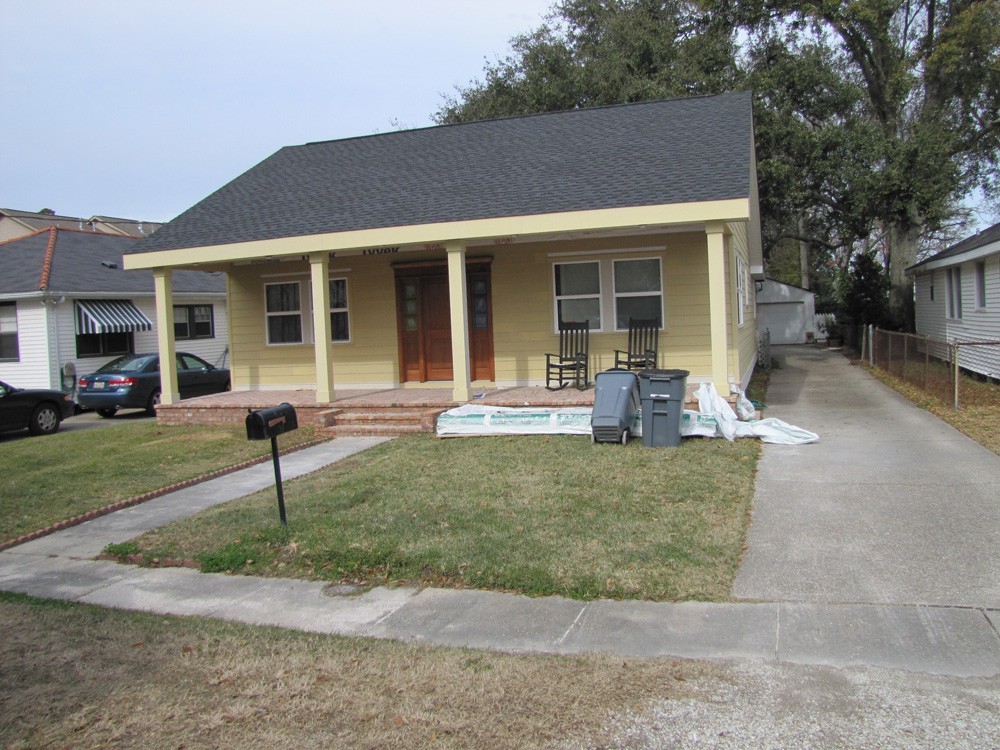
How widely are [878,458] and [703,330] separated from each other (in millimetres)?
4493

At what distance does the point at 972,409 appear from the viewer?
12547 millimetres

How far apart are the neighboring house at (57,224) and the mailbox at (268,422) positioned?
31812mm

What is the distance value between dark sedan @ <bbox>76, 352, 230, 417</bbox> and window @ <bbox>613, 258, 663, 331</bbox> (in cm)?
934

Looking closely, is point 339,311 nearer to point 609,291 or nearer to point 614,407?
point 609,291

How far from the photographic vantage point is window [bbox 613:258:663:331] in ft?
44.6

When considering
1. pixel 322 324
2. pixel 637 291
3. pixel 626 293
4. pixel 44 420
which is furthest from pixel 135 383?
pixel 637 291

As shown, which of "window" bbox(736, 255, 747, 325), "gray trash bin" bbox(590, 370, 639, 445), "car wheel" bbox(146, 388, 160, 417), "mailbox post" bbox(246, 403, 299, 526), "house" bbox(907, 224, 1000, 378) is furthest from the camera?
"car wheel" bbox(146, 388, 160, 417)

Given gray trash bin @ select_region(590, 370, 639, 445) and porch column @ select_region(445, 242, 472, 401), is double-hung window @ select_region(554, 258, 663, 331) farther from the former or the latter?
gray trash bin @ select_region(590, 370, 639, 445)

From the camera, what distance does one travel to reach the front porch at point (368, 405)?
12.3 m

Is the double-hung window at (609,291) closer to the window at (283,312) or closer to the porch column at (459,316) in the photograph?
the porch column at (459,316)

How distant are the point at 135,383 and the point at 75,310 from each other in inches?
172

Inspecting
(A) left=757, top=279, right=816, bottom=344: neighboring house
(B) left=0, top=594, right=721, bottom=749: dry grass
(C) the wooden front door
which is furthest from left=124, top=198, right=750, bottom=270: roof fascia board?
(A) left=757, top=279, right=816, bottom=344: neighboring house

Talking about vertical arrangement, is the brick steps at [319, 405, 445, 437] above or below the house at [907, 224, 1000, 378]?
below

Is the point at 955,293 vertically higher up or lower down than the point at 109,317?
lower down
